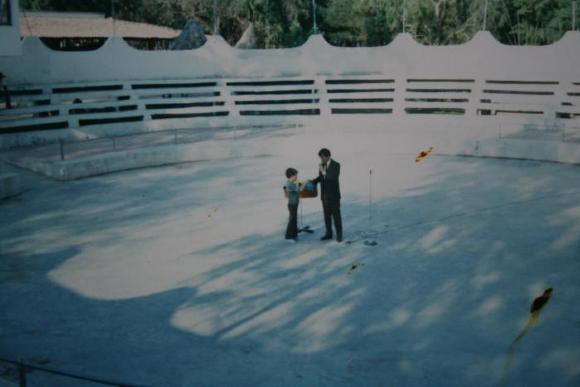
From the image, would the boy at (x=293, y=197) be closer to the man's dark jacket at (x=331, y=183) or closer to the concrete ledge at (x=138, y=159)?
the man's dark jacket at (x=331, y=183)

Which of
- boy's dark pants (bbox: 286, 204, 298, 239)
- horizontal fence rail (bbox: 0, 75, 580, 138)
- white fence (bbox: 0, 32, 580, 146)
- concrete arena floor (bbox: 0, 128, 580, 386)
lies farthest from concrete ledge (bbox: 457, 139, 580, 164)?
boy's dark pants (bbox: 286, 204, 298, 239)

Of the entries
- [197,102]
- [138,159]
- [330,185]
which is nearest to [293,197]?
[330,185]

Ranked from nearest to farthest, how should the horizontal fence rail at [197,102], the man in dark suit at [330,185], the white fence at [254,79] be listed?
1. the man in dark suit at [330,185]
2. the horizontal fence rail at [197,102]
3. the white fence at [254,79]

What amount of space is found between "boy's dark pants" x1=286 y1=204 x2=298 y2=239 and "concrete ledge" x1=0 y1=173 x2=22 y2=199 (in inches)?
293

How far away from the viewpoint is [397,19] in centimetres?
4412

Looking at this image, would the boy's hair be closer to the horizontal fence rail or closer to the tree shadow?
the tree shadow

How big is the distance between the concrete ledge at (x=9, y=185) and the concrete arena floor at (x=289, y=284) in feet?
1.15

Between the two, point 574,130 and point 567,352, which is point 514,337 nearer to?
point 567,352

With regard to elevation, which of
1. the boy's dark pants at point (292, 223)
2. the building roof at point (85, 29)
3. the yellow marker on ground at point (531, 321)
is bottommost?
the yellow marker on ground at point (531, 321)

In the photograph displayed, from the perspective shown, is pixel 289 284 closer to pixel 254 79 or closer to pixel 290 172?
pixel 290 172

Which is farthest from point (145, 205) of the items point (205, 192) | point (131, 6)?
point (131, 6)

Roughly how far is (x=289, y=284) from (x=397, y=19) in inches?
1410

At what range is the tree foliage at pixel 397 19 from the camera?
4397 centimetres

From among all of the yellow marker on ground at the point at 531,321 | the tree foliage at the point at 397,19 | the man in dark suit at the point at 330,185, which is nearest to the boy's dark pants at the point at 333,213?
the man in dark suit at the point at 330,185
